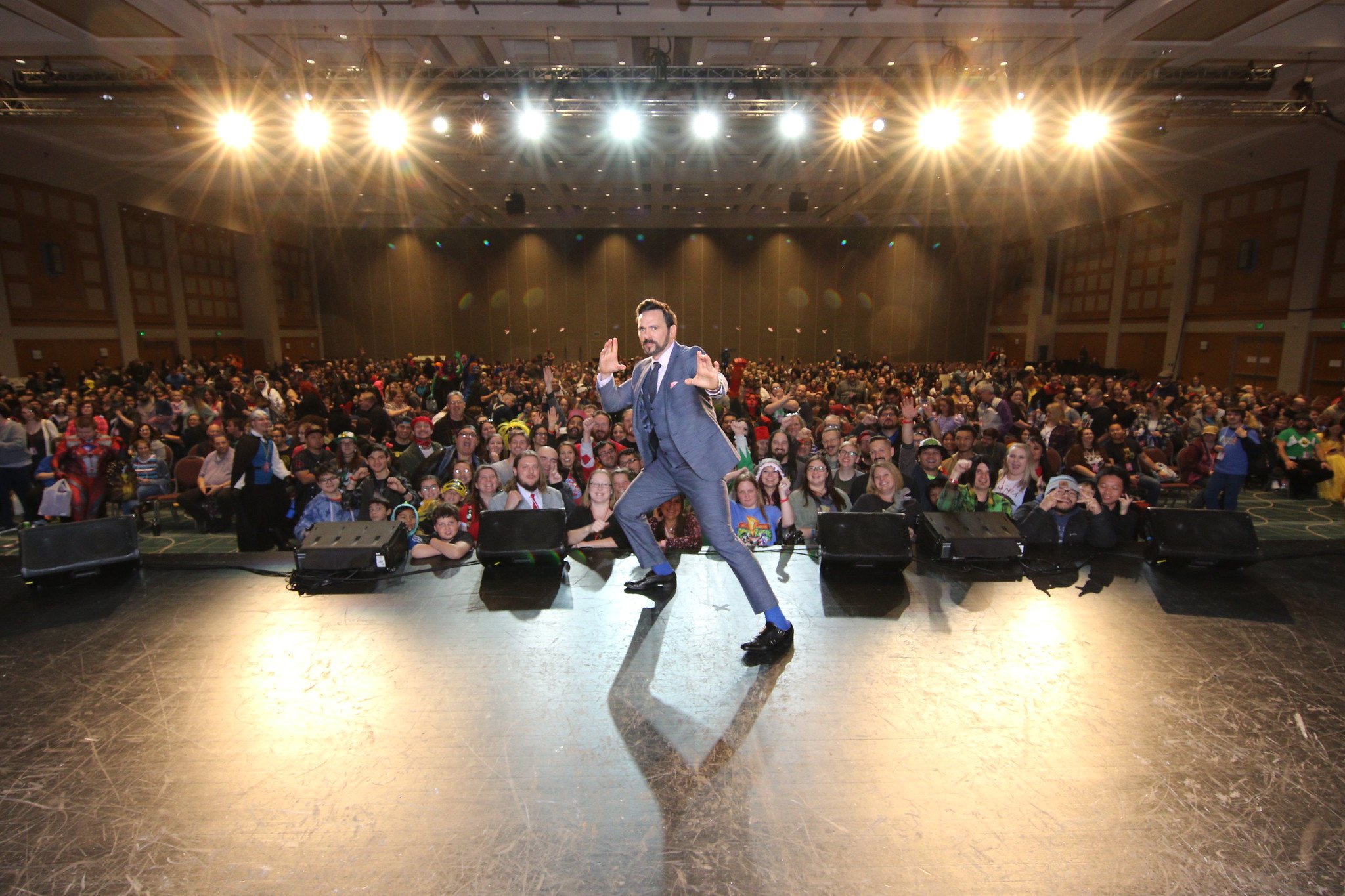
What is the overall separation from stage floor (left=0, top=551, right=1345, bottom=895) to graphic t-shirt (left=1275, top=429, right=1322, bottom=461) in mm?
5446

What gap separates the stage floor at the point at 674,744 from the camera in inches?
60.4

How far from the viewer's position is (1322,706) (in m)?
2.08

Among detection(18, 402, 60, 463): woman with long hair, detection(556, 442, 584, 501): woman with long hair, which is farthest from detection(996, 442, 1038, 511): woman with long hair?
detection(18, 402, 60, 463): woman with long hair

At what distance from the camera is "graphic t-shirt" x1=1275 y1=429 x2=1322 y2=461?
6879 millimetres

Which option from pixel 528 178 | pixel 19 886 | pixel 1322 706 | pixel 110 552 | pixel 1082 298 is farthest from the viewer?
pixel 1082 298

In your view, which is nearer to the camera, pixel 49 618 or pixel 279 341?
pixel 49 618

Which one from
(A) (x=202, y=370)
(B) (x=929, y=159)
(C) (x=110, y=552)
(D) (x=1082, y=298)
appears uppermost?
(B) (x=929, y=159)

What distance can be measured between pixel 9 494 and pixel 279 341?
14.9 meters

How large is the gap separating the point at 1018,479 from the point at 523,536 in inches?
136

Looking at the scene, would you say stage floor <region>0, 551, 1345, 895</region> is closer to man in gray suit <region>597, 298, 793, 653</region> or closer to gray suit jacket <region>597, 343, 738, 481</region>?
man in gray suit <region>597, 298, 793, 653</region>

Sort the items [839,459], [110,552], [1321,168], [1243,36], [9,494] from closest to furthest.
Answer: [110,552], [839,459], [9,494], [1243,36], [1321,168]

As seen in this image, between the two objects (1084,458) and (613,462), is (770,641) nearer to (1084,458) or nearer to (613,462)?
(613,462)

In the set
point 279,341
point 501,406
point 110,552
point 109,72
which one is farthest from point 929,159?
point 279,341

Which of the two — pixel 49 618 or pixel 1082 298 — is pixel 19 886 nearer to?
pixel 49 618
